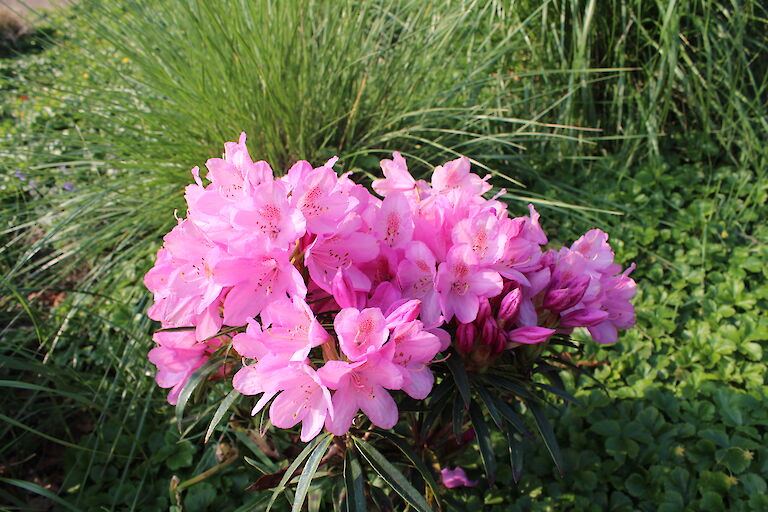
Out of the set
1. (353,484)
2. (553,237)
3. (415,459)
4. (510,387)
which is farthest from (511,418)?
(553,237)

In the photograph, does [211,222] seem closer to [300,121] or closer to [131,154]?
[300,121]

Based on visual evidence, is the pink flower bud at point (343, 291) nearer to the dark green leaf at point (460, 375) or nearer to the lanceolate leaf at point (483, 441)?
the dark green leaf at point (460, 375)

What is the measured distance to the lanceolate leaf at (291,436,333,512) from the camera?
0.80 metres

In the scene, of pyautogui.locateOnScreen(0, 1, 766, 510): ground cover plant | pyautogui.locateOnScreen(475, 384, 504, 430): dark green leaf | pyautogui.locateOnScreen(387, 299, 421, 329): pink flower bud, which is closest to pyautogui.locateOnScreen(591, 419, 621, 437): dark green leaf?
pyautogui.locateOnScreen(0, 1, 766, 510): ground cover plant

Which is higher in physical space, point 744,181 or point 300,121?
point 300,121

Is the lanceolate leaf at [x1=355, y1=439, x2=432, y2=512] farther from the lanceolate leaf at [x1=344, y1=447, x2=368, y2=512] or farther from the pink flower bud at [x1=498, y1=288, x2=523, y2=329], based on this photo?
the pink flower bud at [x1=498, y1=288, x2=523, y2=329]

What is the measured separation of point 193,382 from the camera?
918 millimetres

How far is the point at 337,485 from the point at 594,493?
72 cm

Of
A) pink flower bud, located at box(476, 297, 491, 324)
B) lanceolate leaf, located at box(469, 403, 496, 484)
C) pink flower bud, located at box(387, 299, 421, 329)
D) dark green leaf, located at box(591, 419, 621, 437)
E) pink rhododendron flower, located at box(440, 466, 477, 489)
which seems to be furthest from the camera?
dark green leaf, located at box(591, 419, 621, 437)

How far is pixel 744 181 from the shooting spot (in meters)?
2.30

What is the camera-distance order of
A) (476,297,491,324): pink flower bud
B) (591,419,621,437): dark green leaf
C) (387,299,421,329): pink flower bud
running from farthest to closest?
1. (591,419,621,437): dark green leaf
2. (476,297,491,324): pink flower bud
3. (387,299,421,329): pink flower bud

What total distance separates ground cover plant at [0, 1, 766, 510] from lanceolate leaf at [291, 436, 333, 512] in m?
0.37

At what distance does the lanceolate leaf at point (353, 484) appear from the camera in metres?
0.87

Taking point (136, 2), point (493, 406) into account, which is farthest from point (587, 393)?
point (136, 2)
